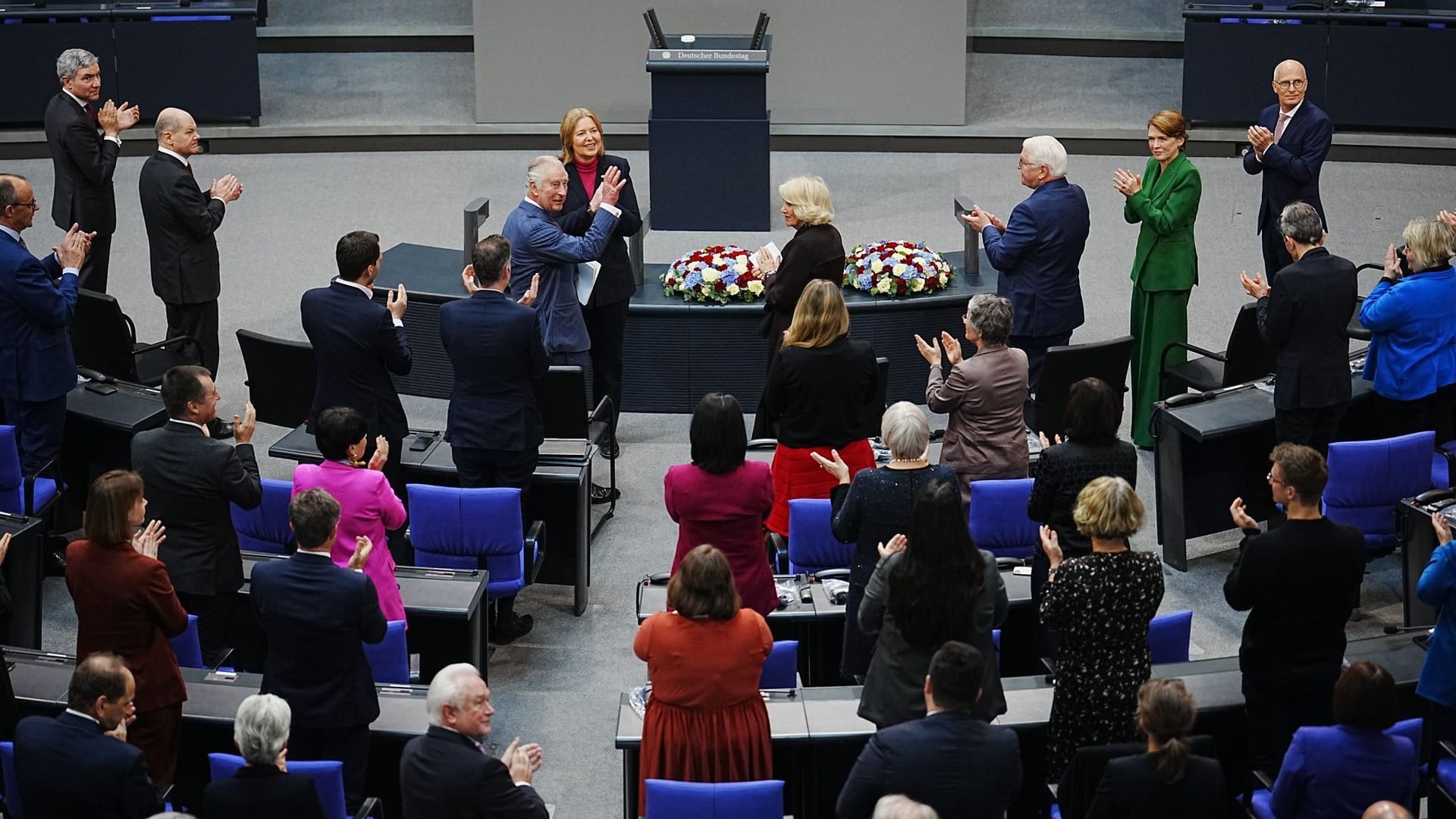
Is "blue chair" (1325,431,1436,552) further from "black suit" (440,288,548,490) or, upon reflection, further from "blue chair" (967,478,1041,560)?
"black suit" (440,288,548,490)

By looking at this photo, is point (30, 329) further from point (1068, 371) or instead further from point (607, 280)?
point (1068, 371)

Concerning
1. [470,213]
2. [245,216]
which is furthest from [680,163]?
[245,216]

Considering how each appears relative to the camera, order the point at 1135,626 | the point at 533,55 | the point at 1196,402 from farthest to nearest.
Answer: the point at 533,55
the point at 1196,402
the point at 1135,626

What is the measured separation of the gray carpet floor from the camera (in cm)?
651

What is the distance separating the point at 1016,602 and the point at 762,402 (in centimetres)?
140

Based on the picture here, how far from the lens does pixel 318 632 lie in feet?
16.0

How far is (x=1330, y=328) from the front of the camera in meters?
6.86

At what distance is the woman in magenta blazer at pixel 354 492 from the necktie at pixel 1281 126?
5518mm

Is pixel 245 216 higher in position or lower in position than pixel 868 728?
higher

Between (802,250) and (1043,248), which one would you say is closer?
(802,250)

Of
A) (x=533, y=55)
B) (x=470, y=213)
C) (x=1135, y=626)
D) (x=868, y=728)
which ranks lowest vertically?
(x=868, y=728)

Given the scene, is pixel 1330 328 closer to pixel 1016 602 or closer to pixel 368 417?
pixel 1016 602

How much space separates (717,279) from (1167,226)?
7.78 feet

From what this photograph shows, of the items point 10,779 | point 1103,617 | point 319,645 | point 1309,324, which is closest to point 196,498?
point 319,645
